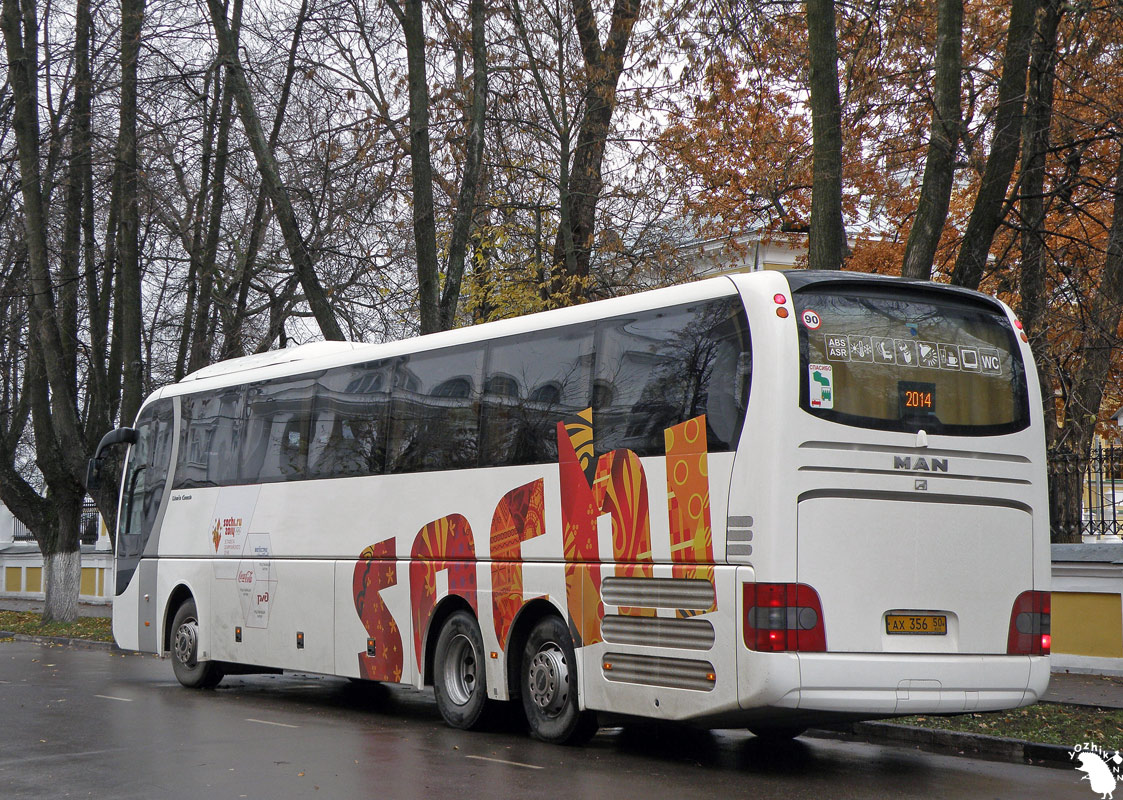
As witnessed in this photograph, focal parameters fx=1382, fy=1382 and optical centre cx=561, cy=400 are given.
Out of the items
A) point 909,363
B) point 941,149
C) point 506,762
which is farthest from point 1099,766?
point 941,149

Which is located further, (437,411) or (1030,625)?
(437,411)

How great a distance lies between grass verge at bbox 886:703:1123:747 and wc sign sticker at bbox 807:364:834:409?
10.7 feet

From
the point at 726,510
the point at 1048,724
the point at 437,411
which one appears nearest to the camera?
the point at 726,510

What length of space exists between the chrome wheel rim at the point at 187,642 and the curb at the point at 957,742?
7735 mm

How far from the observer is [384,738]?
11.6m

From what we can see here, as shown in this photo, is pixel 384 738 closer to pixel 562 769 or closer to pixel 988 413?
pixel 562 769

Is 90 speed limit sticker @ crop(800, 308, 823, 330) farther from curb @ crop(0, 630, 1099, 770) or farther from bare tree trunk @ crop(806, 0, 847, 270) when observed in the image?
bare tree trunk @ crop(806, 0, 847, 270)

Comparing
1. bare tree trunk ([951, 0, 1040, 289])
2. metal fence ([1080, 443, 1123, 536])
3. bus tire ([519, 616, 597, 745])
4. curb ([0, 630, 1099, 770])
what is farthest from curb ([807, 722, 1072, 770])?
metal fence ([1080, 443, 1123, 536])

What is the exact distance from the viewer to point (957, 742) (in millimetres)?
11219

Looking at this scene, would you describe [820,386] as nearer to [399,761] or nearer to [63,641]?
[399,761]

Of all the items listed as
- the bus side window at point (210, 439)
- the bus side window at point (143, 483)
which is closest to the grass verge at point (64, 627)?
the bus side window at point (143, 483)

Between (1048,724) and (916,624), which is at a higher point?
(916,624)

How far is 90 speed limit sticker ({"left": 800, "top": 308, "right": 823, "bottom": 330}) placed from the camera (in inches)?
368

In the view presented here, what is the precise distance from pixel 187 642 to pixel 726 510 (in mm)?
9516
